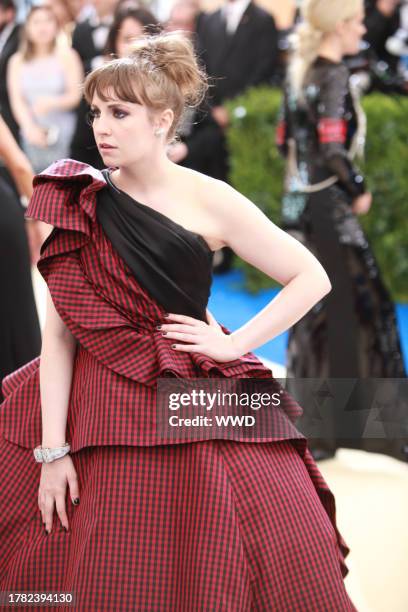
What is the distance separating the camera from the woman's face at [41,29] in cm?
749

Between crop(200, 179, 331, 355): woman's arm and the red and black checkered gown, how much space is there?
10 centimetres

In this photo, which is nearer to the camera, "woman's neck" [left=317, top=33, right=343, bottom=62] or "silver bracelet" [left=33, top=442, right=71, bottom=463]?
"silver bracelet" [left=33, top=442, right=71, bottom=463]

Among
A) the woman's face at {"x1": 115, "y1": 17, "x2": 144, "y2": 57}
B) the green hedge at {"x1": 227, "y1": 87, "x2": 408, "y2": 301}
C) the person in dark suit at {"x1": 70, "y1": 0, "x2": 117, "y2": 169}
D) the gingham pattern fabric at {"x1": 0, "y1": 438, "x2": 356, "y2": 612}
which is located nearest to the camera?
the gingham pattern fabric at {"x1": 0, "y1": 438, "x2": 356, "y2": 612}

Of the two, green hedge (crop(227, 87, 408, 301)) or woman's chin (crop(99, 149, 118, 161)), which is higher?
woman's chin (crop(99, 149, 118, 161))

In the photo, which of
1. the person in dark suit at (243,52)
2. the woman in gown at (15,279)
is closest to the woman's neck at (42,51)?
the person in dark suit at (243,52)

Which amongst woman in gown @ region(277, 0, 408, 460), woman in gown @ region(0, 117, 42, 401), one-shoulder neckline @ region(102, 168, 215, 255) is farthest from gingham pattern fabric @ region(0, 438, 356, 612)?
woman in gown @ region(277, 0, 408, 460)

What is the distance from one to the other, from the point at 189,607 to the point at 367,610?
1335 millimetres

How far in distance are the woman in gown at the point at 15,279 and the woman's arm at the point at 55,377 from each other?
1272 mm

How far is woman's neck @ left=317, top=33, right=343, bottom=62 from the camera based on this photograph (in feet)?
13.9

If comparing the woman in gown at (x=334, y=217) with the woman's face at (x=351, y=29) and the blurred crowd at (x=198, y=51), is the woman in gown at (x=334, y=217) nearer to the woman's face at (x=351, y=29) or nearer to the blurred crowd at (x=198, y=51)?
the woman's face at (x=351, y=29)

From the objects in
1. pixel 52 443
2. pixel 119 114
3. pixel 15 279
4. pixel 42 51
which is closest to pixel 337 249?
pixel 15 279

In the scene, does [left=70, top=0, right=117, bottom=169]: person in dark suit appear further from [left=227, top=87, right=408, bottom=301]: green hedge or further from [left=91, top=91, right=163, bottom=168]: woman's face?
[left=91, top=91, right=163, bottom=168]: woman's face

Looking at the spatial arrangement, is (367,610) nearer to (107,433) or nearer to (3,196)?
(107,433)

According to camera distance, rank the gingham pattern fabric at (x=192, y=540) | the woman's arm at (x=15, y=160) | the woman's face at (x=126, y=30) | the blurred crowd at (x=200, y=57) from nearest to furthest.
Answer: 1. the gingham pattern fabric at (x=192, y=540)
2. the woman's arm at (x=15, y=160)
3. the woman's face at (x=126, y=30)
4. the blurred crowd at (x=200, y=57)
